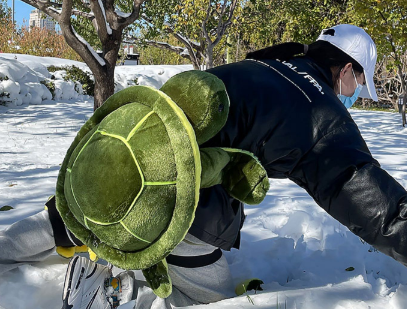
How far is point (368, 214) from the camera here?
1.28 metres

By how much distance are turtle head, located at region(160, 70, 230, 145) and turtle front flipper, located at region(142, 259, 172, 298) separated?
1.58ft

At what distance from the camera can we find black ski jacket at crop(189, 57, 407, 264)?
50.1 inches

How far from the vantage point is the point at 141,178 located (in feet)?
3.52

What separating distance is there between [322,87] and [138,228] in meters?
0.93

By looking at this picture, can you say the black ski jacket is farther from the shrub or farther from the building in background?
the shrub

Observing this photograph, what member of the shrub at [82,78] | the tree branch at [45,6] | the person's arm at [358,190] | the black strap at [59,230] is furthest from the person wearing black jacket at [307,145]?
the shrub at [82,78]

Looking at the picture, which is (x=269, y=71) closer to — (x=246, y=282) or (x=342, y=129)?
(x=342, y=129)

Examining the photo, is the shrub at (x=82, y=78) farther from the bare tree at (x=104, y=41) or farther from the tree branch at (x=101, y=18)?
the tree branch at (x=101, y=18)

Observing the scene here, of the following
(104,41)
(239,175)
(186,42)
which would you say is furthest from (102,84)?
(186,42)

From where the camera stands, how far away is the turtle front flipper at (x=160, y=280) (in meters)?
1.33

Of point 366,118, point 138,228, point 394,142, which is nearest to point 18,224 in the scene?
point 138,228

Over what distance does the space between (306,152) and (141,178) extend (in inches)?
25.6

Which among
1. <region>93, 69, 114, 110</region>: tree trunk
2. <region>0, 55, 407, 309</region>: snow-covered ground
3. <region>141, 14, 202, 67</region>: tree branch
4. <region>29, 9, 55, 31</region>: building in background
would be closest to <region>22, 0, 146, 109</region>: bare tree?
<region>93, 69, 114, 110</region>: tree trunk

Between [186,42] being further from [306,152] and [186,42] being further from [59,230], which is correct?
[306,152]
